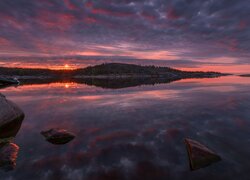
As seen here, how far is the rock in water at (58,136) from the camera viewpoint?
38.8 feet

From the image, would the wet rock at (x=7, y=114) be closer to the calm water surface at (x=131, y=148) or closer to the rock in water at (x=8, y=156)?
the calm water surface at (x=131, y=148)

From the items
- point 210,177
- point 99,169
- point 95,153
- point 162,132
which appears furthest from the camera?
point 162,132

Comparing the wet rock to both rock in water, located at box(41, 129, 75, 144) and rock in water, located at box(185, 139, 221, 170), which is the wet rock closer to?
rock in water, located at box(41, 129, 75, 144)

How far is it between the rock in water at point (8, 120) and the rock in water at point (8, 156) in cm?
242

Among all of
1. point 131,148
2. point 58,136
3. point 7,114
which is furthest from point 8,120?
point 131,148

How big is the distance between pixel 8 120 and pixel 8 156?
6.41m

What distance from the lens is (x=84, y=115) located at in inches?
751

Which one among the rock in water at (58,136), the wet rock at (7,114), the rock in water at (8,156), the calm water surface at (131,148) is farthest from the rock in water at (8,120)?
the rock in water at (58,136)

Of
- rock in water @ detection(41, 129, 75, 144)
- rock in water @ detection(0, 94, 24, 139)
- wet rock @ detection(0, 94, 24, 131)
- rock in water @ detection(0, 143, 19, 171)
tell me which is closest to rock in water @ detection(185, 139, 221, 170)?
rock in water @ detection(41, 129, 75, 144)

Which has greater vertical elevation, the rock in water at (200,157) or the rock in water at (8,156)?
the rock in water at (200,157)

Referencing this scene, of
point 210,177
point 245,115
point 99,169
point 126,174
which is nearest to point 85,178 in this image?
point 99,169

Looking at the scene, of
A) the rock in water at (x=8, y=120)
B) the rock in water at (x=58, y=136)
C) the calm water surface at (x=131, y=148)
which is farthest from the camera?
the rock in water at (x=8, y=120)

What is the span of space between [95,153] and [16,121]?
9864 mm

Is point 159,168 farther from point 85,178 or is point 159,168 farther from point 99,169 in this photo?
point 85,178
